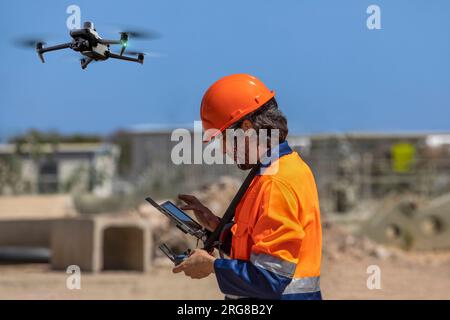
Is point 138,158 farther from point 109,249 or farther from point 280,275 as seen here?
point 280,275

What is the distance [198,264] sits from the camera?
3.00 m

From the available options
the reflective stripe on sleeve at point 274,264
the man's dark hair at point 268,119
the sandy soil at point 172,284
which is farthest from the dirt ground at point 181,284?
the reflective stripe on sleeve at point 274,264

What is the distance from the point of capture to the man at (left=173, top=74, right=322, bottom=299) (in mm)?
2814

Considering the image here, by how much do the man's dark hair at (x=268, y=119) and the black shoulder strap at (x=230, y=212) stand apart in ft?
0.52

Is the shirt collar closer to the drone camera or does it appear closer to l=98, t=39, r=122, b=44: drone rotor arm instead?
l=98, t=39, r=122, b=44: drone rotor arm

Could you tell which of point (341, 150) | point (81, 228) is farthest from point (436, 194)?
point (81, 228)

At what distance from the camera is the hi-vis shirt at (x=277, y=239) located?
281 cm

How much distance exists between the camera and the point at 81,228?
12.1 m

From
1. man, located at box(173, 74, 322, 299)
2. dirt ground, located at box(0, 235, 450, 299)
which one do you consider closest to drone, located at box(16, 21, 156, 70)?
man, located at box(173, 74, 322, 299)

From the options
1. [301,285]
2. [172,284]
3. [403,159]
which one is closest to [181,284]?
[172,284]

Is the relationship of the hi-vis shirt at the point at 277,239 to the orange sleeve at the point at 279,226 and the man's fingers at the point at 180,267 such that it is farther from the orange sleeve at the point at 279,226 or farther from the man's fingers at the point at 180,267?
the man's fingers at the point at 180,267

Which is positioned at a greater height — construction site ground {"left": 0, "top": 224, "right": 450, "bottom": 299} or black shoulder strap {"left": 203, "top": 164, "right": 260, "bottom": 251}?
black shoulder strap {"left": 203, "top": 164, "right": 260, "bottom": 251}

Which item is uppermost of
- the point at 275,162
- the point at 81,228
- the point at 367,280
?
the point at 275,162

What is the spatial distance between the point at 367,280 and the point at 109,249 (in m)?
3.98
